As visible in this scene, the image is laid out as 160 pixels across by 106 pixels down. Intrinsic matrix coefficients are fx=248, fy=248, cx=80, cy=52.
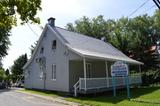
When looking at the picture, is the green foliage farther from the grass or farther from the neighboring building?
the grass

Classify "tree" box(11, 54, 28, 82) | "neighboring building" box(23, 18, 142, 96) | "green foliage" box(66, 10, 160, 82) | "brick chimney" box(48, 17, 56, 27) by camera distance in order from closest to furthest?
"neighboring building" box(23, 18, 142, 96), "brick chimney" box(48, 17, 56, 27), "green foliage" box(66, 10, 160, 82), "tree" box(11, 54, 28, 82)

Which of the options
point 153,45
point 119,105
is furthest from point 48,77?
point 153,45

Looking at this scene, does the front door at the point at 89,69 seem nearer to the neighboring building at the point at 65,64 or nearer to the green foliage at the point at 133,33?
the neighboring building at the point at 65,64

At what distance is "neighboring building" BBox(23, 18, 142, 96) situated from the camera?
2141 cm

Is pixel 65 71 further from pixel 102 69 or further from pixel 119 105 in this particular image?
pixel 119 105

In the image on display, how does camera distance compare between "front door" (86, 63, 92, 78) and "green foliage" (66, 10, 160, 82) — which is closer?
"front door" (86, 63, 92, 78)

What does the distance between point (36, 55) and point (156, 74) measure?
15714mm

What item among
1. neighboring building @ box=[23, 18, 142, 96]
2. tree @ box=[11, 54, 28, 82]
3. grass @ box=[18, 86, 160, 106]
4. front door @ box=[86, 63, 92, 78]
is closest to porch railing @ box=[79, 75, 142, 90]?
neighboring building @ box=[23, 18, 142, 96]

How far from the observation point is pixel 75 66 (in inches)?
931

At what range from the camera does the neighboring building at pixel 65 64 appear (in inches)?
843

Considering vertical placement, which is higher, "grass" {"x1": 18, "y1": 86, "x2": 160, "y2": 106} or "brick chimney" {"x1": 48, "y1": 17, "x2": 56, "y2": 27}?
"brick chimney" {"x1": 48, "y1": 17, "x2": 56, "y2": 27}

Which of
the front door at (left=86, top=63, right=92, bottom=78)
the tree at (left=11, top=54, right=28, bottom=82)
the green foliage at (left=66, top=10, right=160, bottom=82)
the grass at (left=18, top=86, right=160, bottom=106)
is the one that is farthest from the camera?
the tree at (left=11, top=54, right=28, bottom=82)

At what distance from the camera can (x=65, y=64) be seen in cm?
2300

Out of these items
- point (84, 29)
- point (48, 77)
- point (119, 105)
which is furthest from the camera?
point (84, 29)
